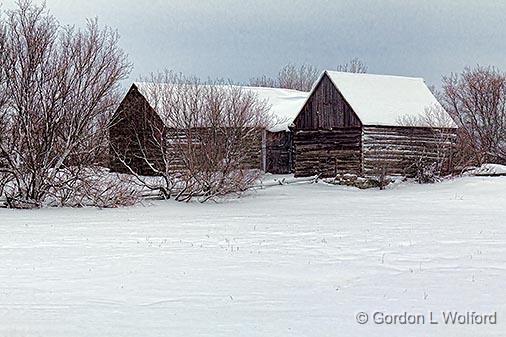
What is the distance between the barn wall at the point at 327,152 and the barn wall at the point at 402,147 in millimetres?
527

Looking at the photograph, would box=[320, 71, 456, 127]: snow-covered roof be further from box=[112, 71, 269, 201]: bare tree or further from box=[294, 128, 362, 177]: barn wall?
box=[112, 71, 269, 201]: bare tree

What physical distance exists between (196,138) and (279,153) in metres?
12.3

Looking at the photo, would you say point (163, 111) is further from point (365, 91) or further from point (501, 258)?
point (501, 258)

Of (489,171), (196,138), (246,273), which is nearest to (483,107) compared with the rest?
(489,171)

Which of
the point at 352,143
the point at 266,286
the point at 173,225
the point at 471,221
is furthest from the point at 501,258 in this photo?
the point at 352,143

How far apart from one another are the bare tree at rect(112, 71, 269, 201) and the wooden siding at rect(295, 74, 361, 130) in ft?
17.8

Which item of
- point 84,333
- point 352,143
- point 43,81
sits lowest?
point 84,333

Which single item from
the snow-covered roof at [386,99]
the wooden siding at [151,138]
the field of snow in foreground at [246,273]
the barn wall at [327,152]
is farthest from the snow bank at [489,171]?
the field of snow in foreground at [246,273]

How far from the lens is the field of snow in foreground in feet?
27.0

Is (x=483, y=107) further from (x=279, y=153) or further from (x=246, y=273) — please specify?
(x=246, y=273)

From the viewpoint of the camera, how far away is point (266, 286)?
1040 centimetres

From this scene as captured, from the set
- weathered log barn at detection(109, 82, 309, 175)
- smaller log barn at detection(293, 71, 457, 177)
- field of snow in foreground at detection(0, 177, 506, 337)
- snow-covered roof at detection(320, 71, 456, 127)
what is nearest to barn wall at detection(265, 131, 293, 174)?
weathered log barn at detection(109, 82, 309, 175)

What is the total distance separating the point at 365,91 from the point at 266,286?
28.8m

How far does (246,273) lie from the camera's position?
37.4 feet
